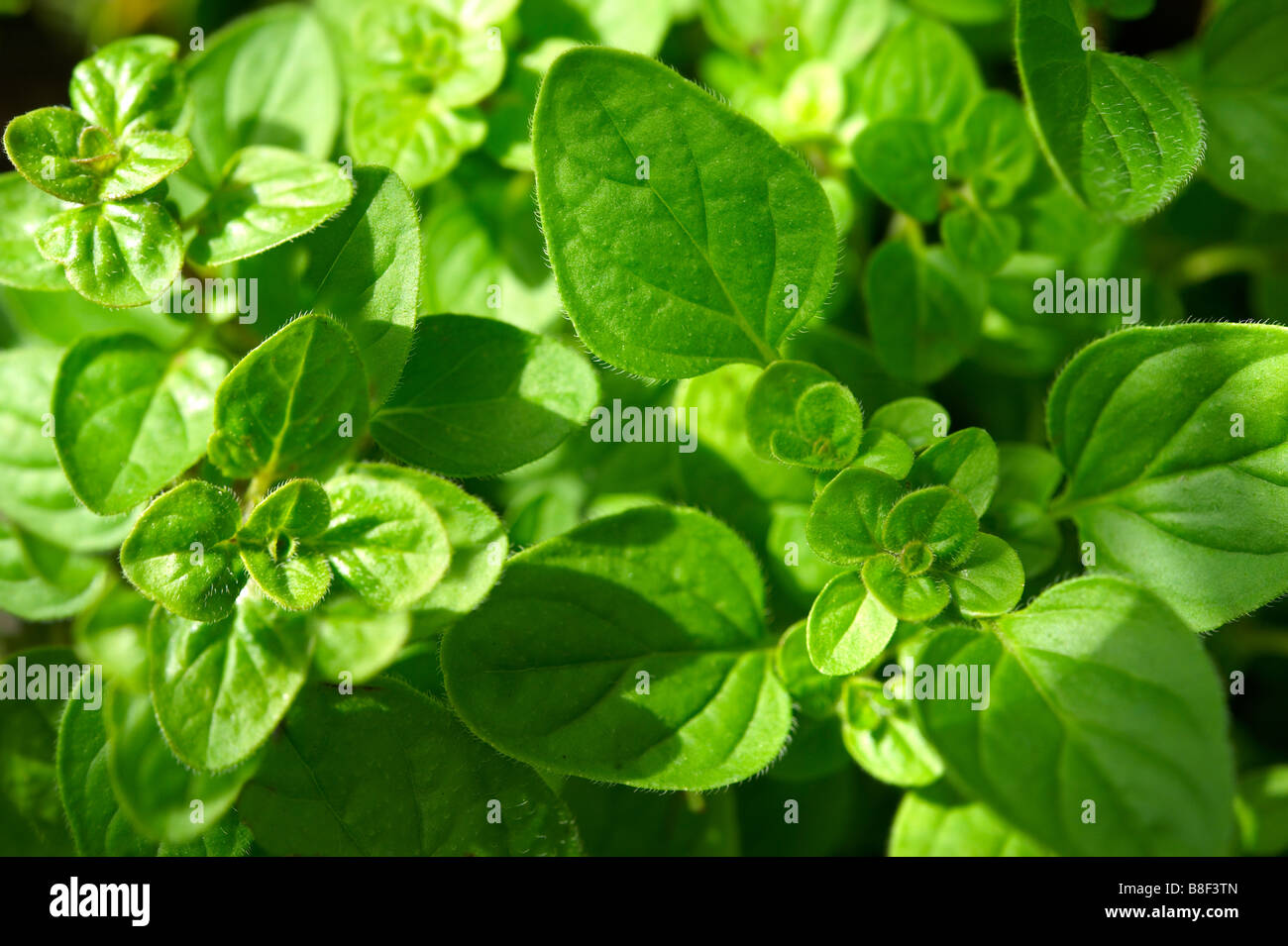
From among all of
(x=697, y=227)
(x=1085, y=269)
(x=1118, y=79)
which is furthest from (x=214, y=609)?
(x=1085, y=269)

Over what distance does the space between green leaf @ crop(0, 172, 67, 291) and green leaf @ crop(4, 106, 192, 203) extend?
5.7 inches

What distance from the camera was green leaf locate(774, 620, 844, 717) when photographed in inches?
75.4

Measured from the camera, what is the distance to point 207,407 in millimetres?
1961

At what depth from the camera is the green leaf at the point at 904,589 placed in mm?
1670

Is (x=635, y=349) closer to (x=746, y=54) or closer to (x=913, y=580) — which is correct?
(x=913, y=580)

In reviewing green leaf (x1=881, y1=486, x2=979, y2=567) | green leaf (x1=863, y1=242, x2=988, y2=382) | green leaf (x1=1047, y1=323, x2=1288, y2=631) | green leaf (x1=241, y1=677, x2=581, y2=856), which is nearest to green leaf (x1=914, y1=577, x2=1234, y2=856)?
green leaf (x1=881, y1=486, x2=979, y2=567)

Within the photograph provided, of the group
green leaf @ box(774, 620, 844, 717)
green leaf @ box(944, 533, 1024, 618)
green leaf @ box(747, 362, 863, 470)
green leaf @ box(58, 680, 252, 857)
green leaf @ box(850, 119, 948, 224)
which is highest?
green leaf @ box(850, 119, 948, 224)

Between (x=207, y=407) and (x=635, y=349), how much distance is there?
2.79 feet

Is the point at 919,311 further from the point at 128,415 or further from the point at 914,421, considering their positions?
the point at 128,415

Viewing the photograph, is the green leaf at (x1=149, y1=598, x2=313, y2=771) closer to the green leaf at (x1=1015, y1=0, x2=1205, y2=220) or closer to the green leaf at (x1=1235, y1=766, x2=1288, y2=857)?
the green leaf at (x1=1015, y1=0, x2=1205, y2=220)

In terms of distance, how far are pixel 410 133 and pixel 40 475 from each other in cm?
109

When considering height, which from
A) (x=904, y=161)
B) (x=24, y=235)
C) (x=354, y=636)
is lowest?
(x=354, y=636)

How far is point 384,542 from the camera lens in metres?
1.66

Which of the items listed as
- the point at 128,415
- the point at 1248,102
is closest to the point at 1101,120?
the point at 1248,102
